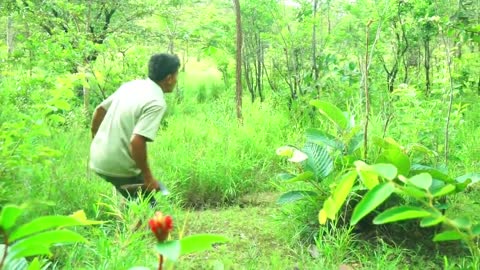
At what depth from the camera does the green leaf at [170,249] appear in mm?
668

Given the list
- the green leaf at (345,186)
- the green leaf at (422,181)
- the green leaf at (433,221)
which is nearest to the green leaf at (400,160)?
the green leaf at (433,221)

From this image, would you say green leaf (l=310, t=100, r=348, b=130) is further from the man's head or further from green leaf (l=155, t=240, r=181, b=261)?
green leaf (l=155, t=240, r=181, b=261)

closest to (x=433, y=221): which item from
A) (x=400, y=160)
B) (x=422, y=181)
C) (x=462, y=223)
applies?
(x=422, y=181)

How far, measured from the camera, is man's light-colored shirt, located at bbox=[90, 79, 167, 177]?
123 inches

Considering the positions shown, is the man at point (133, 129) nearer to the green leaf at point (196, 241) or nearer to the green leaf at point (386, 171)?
the green leaf at point (386, 171)

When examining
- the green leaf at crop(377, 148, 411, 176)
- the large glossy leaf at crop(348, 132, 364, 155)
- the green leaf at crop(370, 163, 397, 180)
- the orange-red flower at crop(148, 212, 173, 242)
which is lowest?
the large glossy leaf at crop(348, 132, 364, 155)

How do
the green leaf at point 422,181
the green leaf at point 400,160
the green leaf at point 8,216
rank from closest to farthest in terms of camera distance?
the green leaf at point 8,216 → the green leaf at point 422,181 → the green leaf at point 400,160

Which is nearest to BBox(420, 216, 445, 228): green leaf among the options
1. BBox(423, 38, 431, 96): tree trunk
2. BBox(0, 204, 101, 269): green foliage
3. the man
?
BBox(0, 204, 101, 269): green foliage

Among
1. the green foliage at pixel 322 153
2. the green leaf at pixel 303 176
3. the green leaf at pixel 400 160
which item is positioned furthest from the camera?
the green foliage at pixel 322 153

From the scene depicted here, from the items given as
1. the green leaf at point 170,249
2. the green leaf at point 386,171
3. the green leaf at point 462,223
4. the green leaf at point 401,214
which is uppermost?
the green leaf at point 170,249

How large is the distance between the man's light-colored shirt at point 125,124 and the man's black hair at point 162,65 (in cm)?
6

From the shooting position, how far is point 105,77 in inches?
223

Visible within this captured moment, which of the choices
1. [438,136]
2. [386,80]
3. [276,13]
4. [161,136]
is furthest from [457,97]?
[161,136]

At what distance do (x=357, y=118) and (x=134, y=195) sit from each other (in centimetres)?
253
